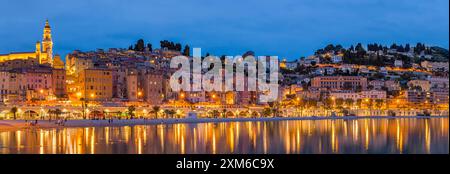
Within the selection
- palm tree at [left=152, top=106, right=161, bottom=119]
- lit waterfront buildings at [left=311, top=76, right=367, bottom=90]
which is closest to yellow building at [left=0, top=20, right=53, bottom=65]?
palm tree at [left=152, top=106, right=161, bottom=119]

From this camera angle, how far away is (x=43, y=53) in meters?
117

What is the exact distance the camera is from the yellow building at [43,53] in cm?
11275

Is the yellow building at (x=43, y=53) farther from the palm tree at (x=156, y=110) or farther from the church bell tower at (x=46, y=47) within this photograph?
the palm tree at (x=156, y=110)

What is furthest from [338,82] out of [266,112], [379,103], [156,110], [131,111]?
[131,111]

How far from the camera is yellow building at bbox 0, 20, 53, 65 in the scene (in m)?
113

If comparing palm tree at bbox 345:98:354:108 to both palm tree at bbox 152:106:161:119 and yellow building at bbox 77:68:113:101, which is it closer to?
yellow building at bbox 77:68:113:101

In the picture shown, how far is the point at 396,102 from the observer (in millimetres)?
123375

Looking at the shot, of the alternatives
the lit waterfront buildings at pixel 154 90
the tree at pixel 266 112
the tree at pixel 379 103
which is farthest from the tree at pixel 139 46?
the tree at pixel 379 103

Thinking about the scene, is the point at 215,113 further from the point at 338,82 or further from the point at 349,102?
the point at 338,82

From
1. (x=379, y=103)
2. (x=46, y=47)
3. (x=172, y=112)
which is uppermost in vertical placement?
(x=46, y=47)
